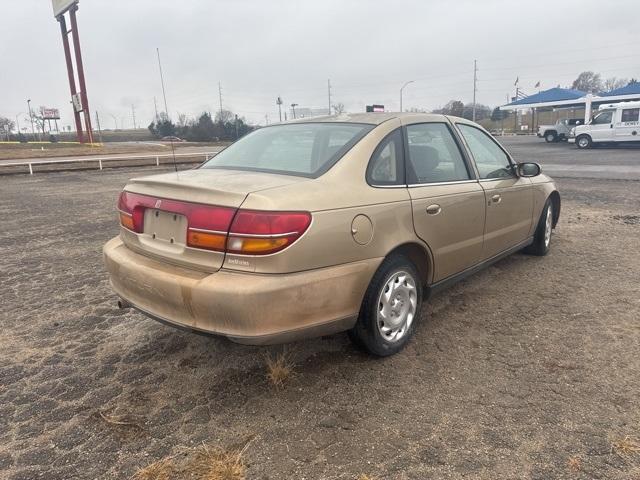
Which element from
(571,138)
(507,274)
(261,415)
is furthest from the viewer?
(571,138)

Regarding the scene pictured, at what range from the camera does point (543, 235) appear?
5176 mm

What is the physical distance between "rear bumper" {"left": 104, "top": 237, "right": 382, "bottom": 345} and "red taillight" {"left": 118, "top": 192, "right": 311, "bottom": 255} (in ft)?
0.48

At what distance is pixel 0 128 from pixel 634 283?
351 feet

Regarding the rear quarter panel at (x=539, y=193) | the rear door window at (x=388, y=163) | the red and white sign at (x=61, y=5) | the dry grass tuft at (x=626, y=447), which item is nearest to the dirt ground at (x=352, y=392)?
the dry grass tuft at (x=626, y=447)

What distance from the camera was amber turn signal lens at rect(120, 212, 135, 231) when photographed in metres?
3.02

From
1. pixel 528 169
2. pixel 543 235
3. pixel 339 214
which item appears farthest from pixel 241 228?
pixel 543 235

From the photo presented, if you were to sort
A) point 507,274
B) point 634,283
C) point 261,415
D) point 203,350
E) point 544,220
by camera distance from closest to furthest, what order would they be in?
point 261,415
point 203,350
point 634,283
point 507,274
point 544,220

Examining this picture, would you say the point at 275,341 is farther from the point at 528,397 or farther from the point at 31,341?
the point at 31,341

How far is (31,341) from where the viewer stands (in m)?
3.48

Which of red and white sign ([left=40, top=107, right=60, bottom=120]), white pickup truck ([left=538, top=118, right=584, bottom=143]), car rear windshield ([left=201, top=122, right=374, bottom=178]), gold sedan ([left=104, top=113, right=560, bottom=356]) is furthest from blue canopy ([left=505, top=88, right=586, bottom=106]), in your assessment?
red and white sign ([left=40, top=107, right=60, bottom=120])

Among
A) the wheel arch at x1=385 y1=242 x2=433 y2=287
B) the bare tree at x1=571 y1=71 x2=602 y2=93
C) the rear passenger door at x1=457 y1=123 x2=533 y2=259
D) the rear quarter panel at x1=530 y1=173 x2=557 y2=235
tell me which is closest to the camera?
the wheel arch at x1=385 y1=242 x2=433 y2=287

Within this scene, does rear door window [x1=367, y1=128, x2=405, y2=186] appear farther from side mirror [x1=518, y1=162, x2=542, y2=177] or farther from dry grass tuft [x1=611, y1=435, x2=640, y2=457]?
dry grass tuft [x1=611, y1=435, x2=640, y2=457]

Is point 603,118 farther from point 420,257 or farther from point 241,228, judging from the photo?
point 241,228

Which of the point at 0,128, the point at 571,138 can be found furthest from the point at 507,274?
the point at 0,128
